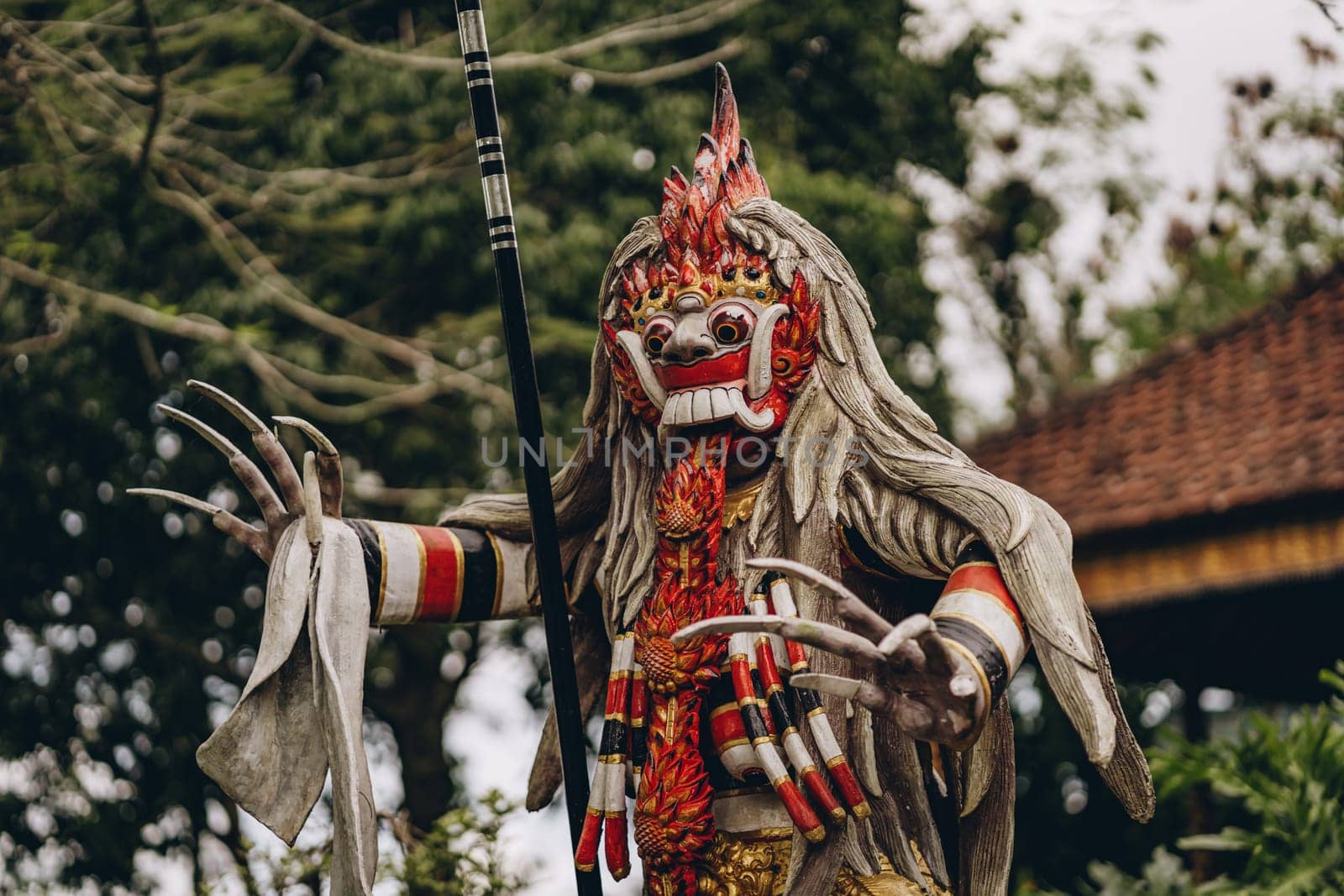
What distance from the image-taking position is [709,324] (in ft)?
12.6

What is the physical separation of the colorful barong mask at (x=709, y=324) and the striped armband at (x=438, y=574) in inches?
21.3

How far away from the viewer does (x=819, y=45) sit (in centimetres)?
959

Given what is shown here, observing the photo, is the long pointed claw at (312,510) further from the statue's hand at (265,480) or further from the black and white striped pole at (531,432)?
the black and white striped pole at (531,432)

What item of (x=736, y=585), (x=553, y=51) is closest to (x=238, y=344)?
(x=553, y=51)

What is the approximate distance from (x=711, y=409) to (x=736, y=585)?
0.40 metres

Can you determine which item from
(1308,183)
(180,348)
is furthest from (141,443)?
(1308,183)

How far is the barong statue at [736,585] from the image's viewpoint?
11.8ft

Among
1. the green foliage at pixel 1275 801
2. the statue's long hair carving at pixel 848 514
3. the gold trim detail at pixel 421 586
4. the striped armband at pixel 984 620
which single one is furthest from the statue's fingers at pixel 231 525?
the green foliage at pixel 1275 801

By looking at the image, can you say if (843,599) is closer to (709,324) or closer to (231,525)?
(709,324)

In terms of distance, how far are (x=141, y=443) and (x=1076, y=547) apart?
4807mm

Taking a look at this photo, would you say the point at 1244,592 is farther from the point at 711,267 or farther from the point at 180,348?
the point at 180,348

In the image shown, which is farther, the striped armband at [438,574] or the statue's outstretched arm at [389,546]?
the striped armband at [438,574]

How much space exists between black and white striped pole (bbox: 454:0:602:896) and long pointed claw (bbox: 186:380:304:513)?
539mm

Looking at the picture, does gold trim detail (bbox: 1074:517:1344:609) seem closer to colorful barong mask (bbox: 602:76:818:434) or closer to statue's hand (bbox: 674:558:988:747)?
colorful barong mask (bbox: 602:76:818:434)
